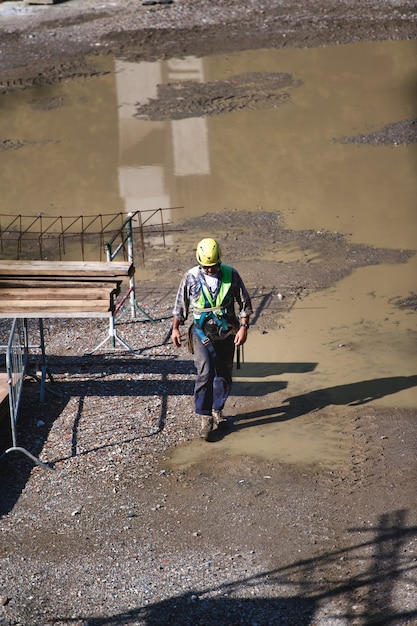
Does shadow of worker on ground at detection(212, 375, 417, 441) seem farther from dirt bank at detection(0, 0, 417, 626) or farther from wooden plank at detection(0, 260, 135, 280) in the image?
wooden plank at detection(0, 260, 135, 280)

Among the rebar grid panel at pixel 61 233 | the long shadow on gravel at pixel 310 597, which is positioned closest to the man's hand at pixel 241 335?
the long shadow on gravel at pixel 310 597

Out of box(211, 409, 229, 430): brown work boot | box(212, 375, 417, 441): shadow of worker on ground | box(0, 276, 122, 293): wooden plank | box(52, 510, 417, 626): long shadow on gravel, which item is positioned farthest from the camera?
box(212, 375, 417, 441): shadow of worker on ground

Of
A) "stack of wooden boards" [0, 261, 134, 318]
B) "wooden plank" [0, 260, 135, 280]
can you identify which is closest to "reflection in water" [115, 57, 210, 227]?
"wooden plank" [0, 260, 135, 280]

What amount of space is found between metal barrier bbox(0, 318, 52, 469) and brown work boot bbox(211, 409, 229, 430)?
1621 mm

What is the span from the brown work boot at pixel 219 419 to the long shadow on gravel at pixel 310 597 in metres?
2.21

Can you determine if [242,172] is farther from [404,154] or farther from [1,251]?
[1,251]

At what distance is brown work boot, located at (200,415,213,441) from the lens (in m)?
9.05

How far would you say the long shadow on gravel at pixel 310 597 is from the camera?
21.6 feet

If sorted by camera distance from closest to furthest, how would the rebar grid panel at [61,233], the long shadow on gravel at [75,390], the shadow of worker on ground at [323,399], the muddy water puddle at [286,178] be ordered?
the long shadow on gravel at [75,390] → the shadow of worker on ground at [323,399] → the muddy water puddle at [286,178] → the rebar grid panel at [61,233]

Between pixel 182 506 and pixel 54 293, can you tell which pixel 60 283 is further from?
pixel 182 506

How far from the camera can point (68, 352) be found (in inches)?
430

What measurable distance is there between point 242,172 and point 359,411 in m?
8.28

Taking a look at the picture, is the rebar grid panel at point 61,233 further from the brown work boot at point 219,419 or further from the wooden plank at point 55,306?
the brown work boot at point 219,419

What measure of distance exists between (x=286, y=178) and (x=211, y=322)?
804 cm
